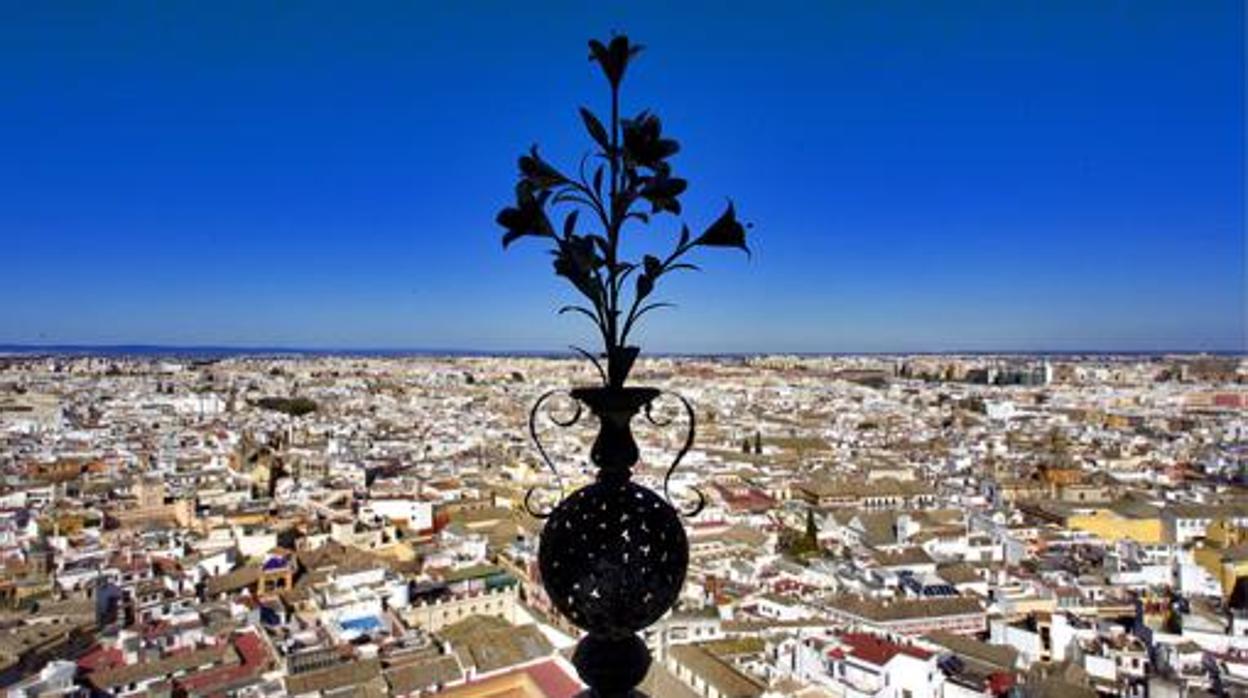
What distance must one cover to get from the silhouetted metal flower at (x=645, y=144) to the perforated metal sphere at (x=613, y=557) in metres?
0.41

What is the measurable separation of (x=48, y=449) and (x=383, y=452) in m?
10.2

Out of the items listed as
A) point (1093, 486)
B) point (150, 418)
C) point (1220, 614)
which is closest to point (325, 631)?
point (1220, 614)

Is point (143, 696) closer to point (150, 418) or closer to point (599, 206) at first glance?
point (599, 206)

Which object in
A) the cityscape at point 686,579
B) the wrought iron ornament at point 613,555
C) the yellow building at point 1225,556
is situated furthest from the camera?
the yellow building at point 1225,556

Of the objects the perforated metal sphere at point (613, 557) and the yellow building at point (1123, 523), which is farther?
the yellow building at point (1123, 523)

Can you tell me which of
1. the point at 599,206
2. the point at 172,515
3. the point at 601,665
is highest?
the point at 599,206

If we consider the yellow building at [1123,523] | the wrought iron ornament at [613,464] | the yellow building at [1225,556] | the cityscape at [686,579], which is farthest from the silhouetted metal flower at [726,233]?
the yellow building at [1123,523]

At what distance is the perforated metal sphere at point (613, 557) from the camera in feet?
3.35

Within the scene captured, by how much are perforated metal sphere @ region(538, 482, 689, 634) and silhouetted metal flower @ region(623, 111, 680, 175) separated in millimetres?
414

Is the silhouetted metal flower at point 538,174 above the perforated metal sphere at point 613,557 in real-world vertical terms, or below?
above

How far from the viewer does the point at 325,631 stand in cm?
1034

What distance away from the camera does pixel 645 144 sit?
3.54ft

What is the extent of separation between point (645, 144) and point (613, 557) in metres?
0.52

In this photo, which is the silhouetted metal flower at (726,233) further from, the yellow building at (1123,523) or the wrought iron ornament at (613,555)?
the yellow building at (1123,523)
